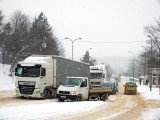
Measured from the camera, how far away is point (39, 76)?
98.5 feet

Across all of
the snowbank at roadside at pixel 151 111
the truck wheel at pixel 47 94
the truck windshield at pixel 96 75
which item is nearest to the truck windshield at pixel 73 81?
the truck wheel at pixel 47 94

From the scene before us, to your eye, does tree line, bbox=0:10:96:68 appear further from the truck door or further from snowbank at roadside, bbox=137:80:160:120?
the truck door

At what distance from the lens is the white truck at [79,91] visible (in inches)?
1129

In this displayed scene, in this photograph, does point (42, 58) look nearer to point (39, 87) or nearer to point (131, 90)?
point (39, 87)

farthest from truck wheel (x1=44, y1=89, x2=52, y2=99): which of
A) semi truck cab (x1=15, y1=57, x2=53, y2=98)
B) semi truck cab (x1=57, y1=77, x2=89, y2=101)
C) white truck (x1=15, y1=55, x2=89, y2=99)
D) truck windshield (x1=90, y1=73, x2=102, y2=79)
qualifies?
truck windshield (x1=90, y1=73, x2=102, y2=79)

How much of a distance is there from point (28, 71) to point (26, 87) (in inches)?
48.5

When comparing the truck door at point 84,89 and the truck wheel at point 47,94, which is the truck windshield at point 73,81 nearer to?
the truck door at point 84,89

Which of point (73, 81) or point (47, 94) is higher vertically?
point (73, 81)

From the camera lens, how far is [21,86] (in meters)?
30.0

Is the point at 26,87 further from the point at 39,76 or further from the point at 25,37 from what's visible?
the point at 25,37

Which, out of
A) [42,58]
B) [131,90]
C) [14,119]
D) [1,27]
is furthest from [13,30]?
[14,119]

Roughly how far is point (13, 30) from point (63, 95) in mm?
60178

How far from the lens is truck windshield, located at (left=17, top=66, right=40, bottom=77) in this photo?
30078 millimetres

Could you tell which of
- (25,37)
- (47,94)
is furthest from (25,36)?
(47,94)
